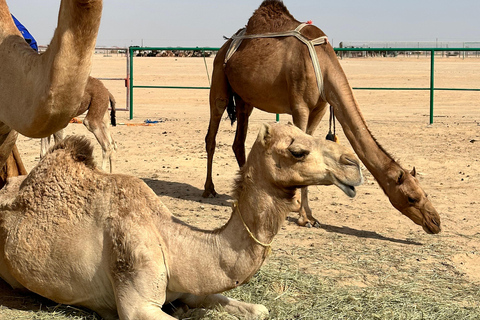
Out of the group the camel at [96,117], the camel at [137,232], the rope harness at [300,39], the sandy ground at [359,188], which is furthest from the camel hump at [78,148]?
the camel at [96,117]

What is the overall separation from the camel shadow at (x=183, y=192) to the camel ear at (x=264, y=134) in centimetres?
405

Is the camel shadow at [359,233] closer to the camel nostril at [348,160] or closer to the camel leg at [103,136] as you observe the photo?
the camel nostril at [348,160]

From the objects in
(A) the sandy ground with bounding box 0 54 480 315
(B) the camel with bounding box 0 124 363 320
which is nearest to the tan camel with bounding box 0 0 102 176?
(B) the camel with bounding box 0 124 363 320

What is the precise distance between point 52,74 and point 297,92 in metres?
4.14

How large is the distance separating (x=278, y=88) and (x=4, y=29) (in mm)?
3974

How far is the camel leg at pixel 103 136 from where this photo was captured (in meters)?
8.84

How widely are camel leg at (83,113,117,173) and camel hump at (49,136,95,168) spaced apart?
483cm

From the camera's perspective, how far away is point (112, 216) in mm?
3479

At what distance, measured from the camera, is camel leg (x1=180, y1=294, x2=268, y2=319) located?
11.8 feet

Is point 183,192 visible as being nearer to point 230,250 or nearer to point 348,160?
point 230,250

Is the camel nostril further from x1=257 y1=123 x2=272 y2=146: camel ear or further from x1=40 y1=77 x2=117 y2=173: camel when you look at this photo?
x1=40 y1=77 x2=117 y2=173: camel

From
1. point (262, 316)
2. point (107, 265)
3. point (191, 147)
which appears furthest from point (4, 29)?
point (191, 147)

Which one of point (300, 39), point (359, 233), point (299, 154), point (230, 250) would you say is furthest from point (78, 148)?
point (300, 39)

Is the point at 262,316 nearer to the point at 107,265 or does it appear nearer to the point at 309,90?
the point at 107,265
